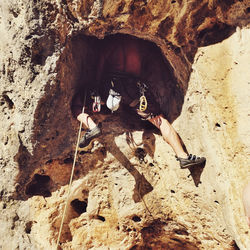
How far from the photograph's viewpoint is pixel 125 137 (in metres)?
3.95

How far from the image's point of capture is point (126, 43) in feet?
13.7

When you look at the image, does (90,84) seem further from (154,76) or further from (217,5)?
(217,5)

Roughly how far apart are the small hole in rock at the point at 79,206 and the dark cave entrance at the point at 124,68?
127cm

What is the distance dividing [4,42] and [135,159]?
Answer: 235 centimetres

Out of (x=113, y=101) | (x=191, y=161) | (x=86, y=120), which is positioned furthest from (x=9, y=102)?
(x=191, y=161)

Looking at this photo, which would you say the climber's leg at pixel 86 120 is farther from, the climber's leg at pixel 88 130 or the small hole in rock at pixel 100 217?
the small hole in rock at pixel 100 217

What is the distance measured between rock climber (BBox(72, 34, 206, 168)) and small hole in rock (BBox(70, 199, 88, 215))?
36.0 inches

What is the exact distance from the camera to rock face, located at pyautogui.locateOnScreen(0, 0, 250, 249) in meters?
3.18

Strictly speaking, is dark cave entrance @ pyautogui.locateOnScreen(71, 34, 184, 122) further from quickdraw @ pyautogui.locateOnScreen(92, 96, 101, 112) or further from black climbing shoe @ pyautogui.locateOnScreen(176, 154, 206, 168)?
black climbing shoe @ pyautogui.locateOnScreen(176, 154, 206, 168)

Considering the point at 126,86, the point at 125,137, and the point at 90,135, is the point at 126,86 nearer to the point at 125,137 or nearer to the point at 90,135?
the point at 125,137

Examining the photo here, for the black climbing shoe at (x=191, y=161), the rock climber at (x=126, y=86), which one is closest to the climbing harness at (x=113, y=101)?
the rock climber at (x=126, y=86)

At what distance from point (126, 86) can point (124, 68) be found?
0.29 m

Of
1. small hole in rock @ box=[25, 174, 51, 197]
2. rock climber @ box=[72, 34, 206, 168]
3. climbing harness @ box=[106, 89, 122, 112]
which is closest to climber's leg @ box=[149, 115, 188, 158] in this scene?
rock climber @ box=[72, 34, 206, 168]

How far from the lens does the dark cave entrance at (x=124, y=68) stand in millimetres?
3898
